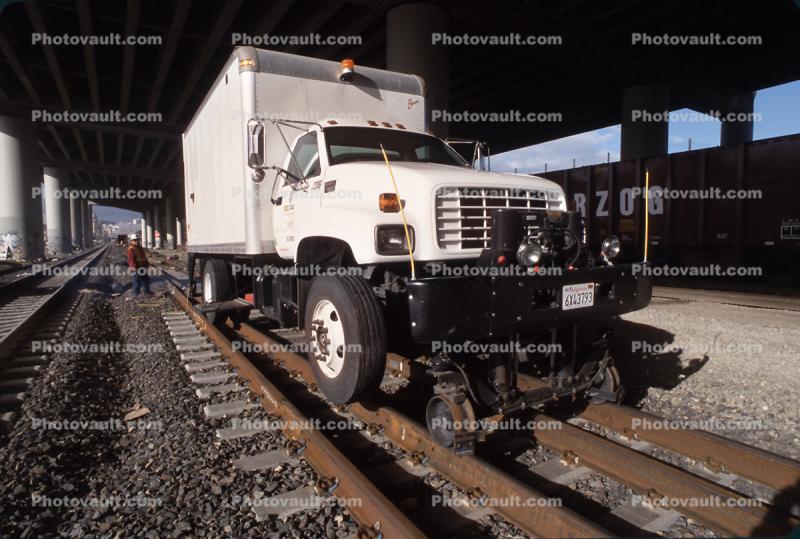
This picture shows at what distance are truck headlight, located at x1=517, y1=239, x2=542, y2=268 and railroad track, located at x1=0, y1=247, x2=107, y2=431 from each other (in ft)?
14.2

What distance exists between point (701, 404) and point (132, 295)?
497 inches

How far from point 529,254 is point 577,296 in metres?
0.54

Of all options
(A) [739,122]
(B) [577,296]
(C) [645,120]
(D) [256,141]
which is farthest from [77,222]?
(B) [577,296]

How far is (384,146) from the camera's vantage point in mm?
4898

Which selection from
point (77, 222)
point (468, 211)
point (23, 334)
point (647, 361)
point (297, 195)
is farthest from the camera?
point (77, 222)

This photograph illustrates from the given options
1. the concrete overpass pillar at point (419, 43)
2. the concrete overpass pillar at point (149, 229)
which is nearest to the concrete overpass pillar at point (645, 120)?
the concrete overpass pillar at point (419, 43)

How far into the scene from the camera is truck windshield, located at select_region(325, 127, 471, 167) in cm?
464

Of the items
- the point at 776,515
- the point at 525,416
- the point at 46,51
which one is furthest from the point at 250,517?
the point at 46,51

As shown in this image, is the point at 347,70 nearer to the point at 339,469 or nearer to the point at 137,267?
the point at 339,469

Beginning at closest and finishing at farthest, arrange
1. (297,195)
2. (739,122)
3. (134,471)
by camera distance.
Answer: (134,471) → (297,195) → (739,122)

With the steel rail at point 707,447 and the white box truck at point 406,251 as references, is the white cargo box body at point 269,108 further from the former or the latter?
the steel rail at point 707,447

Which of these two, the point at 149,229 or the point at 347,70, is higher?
the point at 149,229

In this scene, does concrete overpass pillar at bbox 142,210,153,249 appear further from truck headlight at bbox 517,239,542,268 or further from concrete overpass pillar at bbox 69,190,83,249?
truck headlight at bbox 517,239,542,268

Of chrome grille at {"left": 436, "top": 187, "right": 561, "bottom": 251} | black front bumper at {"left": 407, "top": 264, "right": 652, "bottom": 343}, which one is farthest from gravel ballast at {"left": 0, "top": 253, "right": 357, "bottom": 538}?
chrome grille at {"left": 436, "top": 187, "right": 561, "bottom": 251}
